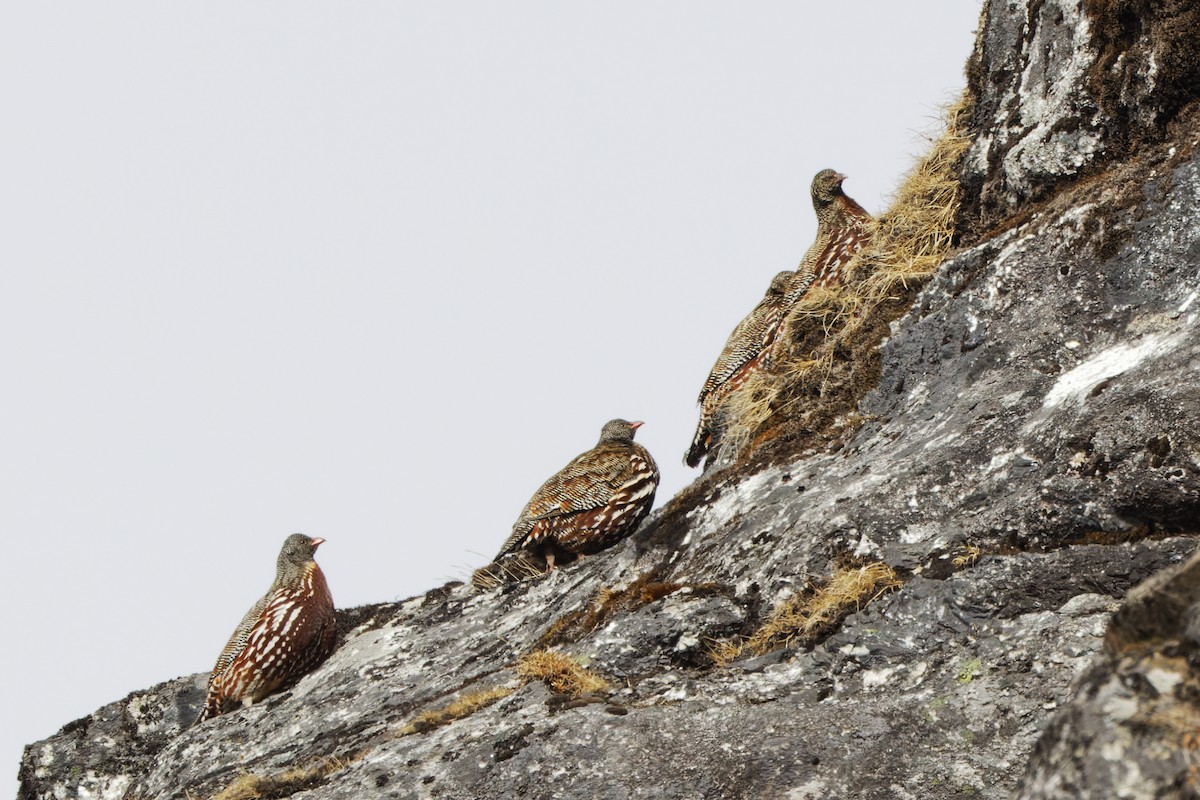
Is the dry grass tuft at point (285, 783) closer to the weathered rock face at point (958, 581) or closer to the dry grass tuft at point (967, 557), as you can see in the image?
the weathered rock face at point (958, 581)

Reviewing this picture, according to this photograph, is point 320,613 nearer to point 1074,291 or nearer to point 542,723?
point 542,723

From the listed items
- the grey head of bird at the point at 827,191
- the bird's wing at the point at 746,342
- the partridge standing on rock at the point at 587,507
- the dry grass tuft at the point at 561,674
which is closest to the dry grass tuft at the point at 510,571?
the partridge standing on rock at the point at 587,507

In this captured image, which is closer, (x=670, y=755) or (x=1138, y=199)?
(x=670, y=755)

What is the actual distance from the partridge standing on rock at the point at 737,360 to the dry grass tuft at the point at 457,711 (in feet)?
16.3

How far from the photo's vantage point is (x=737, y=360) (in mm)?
12523

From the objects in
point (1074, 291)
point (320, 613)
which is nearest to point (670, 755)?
point (1074, 291)

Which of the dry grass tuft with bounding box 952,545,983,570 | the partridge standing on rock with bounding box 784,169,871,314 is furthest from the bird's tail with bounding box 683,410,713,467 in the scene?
the dry grass tuft with bounding box 952,545,983,570

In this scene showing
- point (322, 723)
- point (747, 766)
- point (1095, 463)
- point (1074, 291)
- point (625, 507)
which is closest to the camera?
point (747, 766)

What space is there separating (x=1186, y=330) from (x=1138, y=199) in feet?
5.16

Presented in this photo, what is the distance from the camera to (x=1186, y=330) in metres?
7.29

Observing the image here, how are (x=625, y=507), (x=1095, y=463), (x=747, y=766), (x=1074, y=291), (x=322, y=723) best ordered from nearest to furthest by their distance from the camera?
1. (x=747, y=766)
2. (x=1095, y=463)
3. (x=1074, y=291)
4. (x=322, y=723)
5. (x=625, y=507)

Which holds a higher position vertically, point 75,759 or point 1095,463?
point 75,759

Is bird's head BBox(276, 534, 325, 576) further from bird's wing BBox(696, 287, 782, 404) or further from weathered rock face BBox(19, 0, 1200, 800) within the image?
bird's wing BBox(696, 287, 782, 404)

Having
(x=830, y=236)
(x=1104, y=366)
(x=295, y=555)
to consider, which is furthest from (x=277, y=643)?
(x=1104, y=366)
